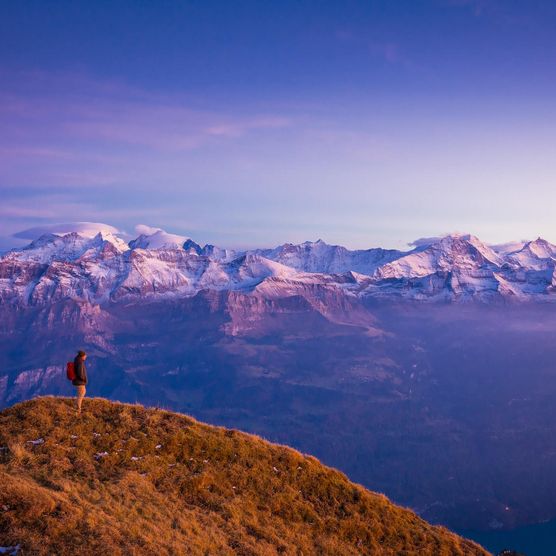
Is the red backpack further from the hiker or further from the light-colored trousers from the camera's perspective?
the light-colored trousers

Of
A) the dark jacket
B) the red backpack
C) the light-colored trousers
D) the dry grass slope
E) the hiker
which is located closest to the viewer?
the dry grass slope

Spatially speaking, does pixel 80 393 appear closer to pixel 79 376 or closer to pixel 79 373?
pixel 79 376

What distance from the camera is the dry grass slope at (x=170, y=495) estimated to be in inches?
1010

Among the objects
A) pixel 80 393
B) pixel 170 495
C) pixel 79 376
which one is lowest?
pixel 170 495

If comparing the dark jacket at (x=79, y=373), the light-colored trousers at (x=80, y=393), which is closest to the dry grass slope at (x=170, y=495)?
the light-colored trousers at (x=80, y=393)

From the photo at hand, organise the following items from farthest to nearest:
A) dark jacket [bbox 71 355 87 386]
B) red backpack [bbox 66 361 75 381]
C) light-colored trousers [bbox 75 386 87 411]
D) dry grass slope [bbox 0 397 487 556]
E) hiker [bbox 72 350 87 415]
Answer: red backpack [bbox 66 361 75 381] < dark jacket [bbox 71 355 87 386] < hiker [bbox 72 350 87 415] < light-colored trousers [bbox 75 386 87 411] < dry grass slope [bbox 0 397 487 556]

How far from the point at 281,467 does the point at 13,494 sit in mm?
20023

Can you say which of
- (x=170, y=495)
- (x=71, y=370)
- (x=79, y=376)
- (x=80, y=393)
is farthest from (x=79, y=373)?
(x=170, y=495)

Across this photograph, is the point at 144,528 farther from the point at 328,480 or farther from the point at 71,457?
the point at 328,480

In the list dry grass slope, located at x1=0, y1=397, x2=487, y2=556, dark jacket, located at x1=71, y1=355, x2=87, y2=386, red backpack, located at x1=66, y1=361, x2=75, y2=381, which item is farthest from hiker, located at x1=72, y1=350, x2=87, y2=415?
dry grass slope, located at x1=0, y1=397, x2=487, y2=556

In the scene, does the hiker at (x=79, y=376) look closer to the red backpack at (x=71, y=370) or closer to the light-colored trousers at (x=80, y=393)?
the light-colored trousers at (x=80, y=393)

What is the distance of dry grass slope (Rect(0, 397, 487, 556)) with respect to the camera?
25.7 m

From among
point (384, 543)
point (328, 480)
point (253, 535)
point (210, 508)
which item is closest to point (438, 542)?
point (384, 543)

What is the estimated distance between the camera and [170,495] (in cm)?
3225
